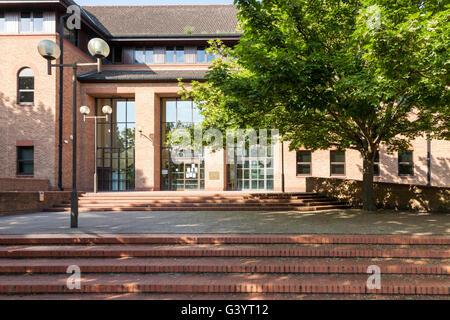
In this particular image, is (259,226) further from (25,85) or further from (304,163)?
(25,85)

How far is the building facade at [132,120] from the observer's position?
16500 mm

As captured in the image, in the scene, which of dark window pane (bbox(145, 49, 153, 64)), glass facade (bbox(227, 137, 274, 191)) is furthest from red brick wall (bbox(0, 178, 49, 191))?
glass facade (bbox(227, 137, 274, 191))

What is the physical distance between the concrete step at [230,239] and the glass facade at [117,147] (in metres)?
15.1

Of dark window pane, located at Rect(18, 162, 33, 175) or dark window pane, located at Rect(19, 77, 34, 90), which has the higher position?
dark window pane, located at Rect(19, 77, 34, 90)

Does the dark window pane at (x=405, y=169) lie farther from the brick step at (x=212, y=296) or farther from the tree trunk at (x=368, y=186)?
the brick step at (x=212, y=296)

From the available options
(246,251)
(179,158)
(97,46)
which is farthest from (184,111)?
(246,251)

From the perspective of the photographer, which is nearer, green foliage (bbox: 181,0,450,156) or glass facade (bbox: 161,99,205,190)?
green foliage (bbox: 181,0,450,156)

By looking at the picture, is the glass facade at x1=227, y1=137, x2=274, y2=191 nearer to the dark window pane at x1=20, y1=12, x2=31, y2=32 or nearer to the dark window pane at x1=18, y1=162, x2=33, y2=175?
the dark window pane at x1=18, y1=162, x2=33, y2=175

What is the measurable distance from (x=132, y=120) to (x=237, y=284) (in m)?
19.4

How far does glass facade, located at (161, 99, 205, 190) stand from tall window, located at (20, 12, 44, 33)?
932cm

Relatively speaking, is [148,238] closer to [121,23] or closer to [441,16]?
[441,16]

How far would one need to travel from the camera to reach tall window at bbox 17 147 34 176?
Result: 16.7m
